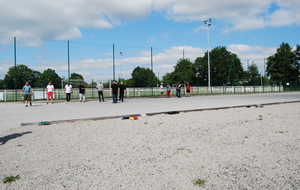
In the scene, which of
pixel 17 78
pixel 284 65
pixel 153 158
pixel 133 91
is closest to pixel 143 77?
pixel 133 91

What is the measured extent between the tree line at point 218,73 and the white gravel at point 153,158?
20886 millimetres

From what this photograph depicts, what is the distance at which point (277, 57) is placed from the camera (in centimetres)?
7194

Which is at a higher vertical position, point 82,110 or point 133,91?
point 133,91

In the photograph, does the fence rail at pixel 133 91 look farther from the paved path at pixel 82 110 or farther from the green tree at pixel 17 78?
the paved path at pixel 82 110

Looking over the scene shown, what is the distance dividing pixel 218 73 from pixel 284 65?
55.0 ft

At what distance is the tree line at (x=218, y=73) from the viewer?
85.9ft

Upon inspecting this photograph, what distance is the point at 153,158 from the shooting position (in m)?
4.30

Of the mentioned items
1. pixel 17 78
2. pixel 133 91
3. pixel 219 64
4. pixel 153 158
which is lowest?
pixel 153 158

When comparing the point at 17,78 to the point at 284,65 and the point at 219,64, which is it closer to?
the point at 219,64

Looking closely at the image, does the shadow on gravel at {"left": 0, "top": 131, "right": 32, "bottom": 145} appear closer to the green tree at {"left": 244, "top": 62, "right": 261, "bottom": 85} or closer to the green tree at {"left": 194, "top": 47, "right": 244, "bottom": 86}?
the green tree at {"left": 244, "top": 62, "right": 261, "bottom": 85}

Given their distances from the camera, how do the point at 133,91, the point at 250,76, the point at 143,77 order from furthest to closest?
the point at 250,76, the point at 143,77, the point at 133,91

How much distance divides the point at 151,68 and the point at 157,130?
25.6 meters

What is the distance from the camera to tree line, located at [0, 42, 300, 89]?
85.9 feet

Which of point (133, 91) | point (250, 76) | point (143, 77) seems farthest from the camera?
point (250, 76)
